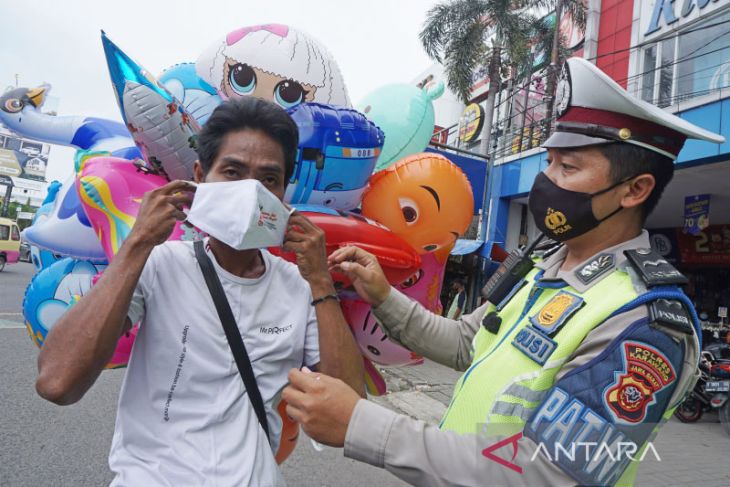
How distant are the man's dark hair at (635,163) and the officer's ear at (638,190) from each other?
0.01 metres

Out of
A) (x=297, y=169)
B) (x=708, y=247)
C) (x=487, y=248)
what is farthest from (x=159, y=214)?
(x=708, y=247)

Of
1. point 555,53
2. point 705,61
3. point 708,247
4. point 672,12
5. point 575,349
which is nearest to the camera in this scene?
point 575,349

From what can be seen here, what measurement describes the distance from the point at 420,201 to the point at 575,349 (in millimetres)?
1207

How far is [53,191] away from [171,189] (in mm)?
2706

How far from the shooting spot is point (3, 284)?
12227 mm

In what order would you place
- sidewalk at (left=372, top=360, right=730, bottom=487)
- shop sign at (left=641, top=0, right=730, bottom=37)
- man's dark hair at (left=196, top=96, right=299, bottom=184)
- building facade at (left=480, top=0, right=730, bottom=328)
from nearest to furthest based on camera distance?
man's dark hair at (left=196, top=96, right=299, bottom=184)
sidewalk at (left=372, top=360, right=730, bottom=487)
building facade at (left=480, top=0, right=730, bottom=328)
shop sign at (left=641, top=0, right=730, bottom=37)

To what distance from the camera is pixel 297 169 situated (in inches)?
77.7

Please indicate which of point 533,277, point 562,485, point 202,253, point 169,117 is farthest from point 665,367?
point 169,117

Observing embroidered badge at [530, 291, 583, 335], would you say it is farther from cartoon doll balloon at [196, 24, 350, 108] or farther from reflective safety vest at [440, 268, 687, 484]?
cartoon doll balloon at [196, 24, 350, 108]

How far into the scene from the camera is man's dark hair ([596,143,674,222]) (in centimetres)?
133

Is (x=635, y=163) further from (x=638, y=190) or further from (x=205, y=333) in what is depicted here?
(x=205, y=333)

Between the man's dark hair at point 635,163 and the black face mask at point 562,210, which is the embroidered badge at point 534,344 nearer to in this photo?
the black face mask at point 562,210

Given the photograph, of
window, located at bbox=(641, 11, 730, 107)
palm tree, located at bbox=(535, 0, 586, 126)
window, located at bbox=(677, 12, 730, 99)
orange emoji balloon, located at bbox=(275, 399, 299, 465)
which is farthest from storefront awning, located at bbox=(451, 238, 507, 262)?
orange emoji balloon, located at bbox=(275, 399, 299, 465)

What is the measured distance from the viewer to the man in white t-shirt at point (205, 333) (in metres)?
1.19
